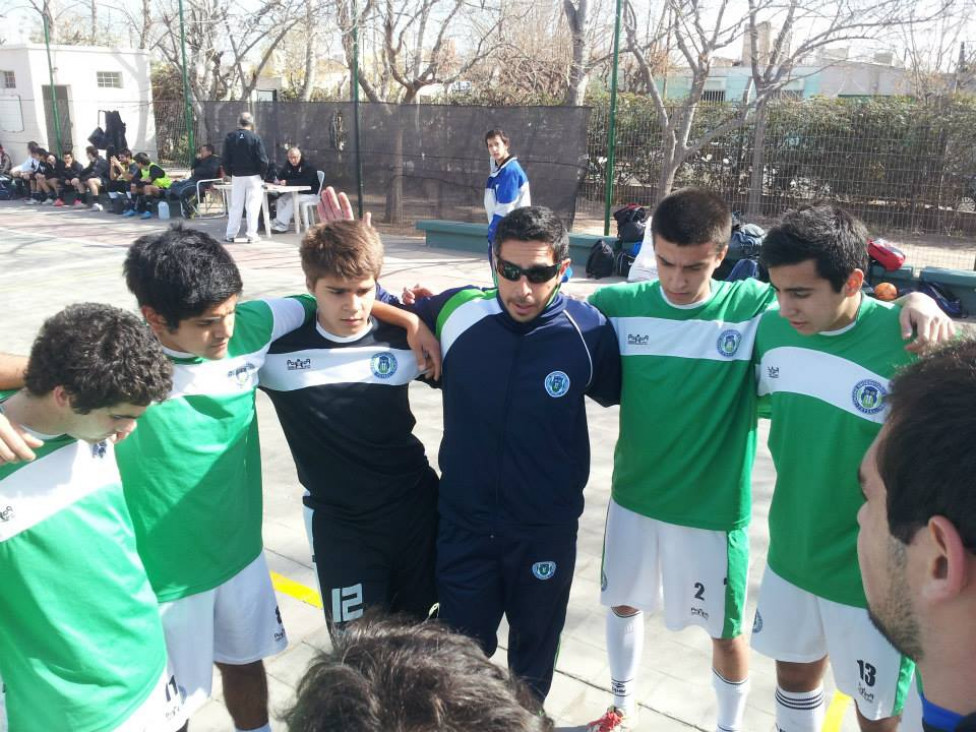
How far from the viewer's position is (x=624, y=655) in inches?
123

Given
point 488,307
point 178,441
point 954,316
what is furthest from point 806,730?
point 954,316

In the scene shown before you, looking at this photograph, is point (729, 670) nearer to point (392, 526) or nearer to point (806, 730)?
point (806, 730)

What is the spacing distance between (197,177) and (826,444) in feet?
55.8

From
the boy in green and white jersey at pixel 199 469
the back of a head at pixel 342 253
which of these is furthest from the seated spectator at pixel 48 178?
the boy in green and white jersey at pixel 199 469

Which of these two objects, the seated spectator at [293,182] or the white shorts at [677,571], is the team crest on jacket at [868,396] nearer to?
the white shorts at [677,571]

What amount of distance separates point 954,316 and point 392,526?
8637 mm

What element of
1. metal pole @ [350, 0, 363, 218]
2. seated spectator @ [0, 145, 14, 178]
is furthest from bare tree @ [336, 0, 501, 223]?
seated spectator @ [0, 145, 14, 178]

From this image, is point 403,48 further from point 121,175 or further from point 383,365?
point 383,365

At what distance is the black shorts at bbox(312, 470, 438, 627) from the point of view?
2.77 meters

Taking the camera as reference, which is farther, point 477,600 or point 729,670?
point 729,670

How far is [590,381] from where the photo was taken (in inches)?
111

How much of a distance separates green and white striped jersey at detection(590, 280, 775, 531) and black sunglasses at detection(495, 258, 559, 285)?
398 mm

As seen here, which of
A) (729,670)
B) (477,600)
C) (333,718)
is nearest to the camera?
(333,718)

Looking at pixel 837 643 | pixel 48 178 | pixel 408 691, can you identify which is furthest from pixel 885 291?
pixel 48 178
